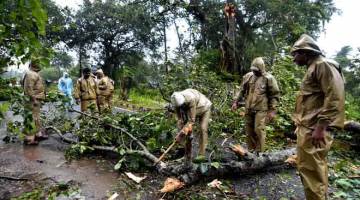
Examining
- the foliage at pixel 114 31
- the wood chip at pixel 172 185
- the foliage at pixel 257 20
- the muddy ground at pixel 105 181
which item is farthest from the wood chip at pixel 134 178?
the foliage at pixel 114 31

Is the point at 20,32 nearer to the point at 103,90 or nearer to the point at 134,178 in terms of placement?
the point at 134,178

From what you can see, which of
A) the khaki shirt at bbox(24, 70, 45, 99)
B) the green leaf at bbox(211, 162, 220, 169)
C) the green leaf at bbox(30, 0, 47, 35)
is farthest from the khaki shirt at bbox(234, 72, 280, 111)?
the khaki shirt at bbox(24, 70, 45, 99)

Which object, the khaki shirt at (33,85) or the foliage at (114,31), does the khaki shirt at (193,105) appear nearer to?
the khaki shirt at (33,85)

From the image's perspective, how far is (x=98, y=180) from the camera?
5.58 m

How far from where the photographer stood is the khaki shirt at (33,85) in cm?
739

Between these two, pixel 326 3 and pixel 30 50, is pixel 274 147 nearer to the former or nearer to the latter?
pixel 30 50

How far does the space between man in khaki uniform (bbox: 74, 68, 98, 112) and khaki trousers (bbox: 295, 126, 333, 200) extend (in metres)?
6.59

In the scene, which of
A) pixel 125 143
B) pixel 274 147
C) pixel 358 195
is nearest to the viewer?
pixel 358 195

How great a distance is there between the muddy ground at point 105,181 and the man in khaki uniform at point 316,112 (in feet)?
4.35

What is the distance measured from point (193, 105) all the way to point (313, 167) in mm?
2215

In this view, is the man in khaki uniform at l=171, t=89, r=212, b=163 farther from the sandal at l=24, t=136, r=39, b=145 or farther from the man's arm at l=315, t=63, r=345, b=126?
the sandal at l=24, t=136, r=39, b=145

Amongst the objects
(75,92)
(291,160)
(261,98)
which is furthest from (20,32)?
(75,92)

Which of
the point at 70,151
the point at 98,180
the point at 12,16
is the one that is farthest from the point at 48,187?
the point at 12,16

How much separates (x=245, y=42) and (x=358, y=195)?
49.6 ft
